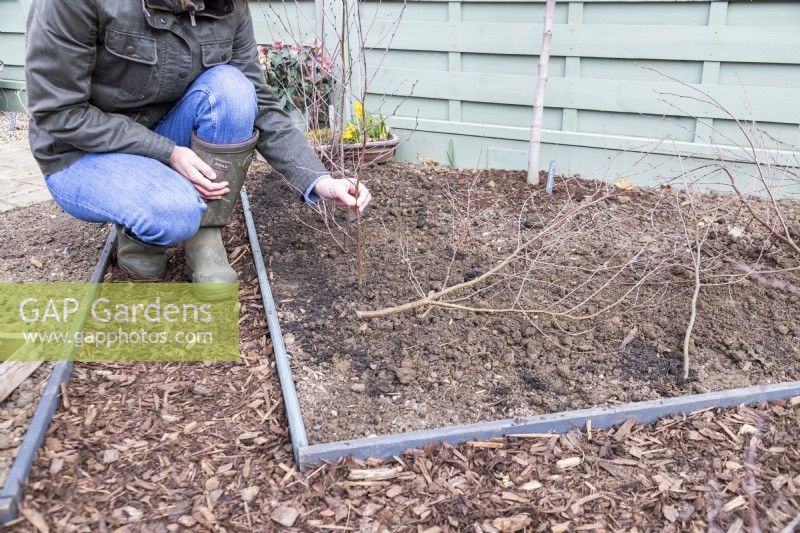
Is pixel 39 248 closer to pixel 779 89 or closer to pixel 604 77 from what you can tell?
pixel 604 77

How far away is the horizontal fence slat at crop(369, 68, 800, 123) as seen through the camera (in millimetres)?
3312

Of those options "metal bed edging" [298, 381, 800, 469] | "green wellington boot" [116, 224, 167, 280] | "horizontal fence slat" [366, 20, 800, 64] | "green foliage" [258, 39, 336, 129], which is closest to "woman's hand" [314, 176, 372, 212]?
"green wellington boot" [116, 224, 167, 280]

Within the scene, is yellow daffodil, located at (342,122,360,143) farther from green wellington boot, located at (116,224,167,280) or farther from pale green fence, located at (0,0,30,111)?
pale green fence, located at (0,0,30,111)

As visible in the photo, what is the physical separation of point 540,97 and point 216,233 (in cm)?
185

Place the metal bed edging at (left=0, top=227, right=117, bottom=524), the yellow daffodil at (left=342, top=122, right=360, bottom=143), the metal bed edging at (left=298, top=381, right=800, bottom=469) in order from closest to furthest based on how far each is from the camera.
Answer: the metal bed edging at (left=0, top=227, right=117, bottom=524)
the metal bed edging at (left=298, top=381, right=800, bottom=469)
the yellow daffodil at (left=342, top=122, right=360, bottom=143)

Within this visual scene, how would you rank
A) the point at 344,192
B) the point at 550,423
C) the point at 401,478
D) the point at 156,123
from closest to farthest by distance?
the point at 401,478 → the point at 550,423 → the point at 344,192 → the point at 156,123

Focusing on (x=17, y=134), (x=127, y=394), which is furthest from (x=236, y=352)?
(x=17, y=134)

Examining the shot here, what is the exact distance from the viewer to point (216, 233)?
2.63 meters

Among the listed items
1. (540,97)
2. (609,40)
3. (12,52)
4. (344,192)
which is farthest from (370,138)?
(12,52)

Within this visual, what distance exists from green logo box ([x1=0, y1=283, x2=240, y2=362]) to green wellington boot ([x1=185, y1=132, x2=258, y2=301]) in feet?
0.07

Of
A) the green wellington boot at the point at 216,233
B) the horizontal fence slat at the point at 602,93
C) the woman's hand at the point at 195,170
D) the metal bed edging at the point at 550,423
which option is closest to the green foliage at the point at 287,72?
the horizontal fence slat at the point at 602,93

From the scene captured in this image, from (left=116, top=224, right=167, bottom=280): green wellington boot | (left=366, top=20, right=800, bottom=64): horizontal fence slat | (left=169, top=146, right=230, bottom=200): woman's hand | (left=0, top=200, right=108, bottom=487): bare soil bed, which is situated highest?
(left=366, top=20, right=800, bottom=64): horizontal fence slat

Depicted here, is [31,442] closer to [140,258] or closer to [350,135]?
[140,258]

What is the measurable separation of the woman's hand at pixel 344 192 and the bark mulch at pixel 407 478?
73 cm
